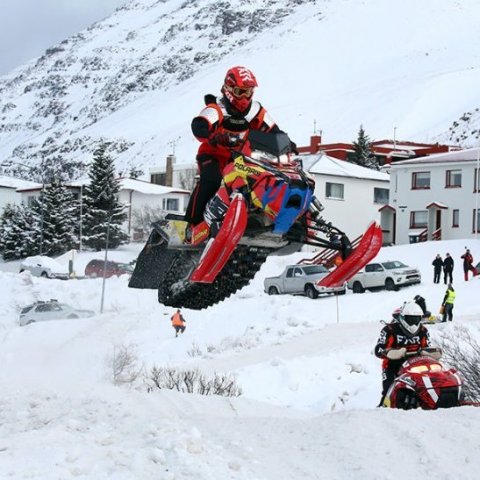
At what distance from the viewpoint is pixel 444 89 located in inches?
5522

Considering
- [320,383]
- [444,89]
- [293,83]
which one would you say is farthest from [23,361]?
[293,83]

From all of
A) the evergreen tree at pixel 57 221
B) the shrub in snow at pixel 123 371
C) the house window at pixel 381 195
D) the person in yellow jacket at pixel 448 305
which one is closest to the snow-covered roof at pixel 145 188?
the evergreen tree at pixel 57 221

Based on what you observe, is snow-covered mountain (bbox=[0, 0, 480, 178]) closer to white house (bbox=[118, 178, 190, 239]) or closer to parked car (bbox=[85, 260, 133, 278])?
white house (bbox=[118, 178, 190, 239])

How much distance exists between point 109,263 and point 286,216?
39751 millimetres

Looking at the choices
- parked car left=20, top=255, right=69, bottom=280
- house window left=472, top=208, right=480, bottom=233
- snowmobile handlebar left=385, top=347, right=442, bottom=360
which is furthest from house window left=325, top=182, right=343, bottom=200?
snowmobile handlebar left=385, top=347, right=442, bottom=360

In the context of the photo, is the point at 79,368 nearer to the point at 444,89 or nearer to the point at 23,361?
the point at 23,361

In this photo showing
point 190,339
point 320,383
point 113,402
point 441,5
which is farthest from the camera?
point 441,5

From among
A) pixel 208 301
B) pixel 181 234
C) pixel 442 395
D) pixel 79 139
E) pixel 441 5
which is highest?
pixel 441 5

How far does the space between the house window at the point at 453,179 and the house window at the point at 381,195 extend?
577cm

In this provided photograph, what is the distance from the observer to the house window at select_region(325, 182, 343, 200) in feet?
174

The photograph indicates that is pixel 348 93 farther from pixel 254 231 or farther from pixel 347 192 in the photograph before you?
pixel 254 231

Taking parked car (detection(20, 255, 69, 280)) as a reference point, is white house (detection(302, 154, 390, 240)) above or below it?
above

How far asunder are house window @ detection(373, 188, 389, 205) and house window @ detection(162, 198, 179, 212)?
14716 millimetres

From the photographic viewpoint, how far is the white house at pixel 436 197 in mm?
52688
